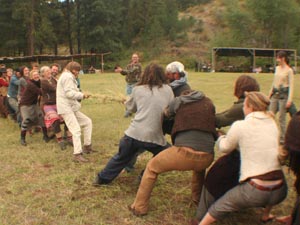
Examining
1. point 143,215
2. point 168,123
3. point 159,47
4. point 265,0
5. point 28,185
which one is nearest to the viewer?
point 143,215

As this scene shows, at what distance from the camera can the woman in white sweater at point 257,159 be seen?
3.35 m

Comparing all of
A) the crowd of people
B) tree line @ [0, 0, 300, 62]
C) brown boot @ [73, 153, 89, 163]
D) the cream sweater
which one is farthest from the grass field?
tree line @ [0, 0, 300, 62]

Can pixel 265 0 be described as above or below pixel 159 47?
above

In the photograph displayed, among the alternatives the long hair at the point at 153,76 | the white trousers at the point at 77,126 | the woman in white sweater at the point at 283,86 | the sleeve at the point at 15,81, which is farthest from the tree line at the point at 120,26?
the long hair at the point at 153,76

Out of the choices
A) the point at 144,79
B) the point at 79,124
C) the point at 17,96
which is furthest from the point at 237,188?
the point at 17,96

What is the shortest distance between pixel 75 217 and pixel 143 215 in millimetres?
771

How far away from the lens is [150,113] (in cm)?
439

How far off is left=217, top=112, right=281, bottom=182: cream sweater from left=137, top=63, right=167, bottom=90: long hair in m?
1.34

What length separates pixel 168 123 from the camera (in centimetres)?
455

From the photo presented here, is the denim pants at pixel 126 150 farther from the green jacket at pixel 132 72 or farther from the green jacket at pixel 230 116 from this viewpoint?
the green jacket at pixel 132 72

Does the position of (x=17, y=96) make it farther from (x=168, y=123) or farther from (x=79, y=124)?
(x=168, y=123)

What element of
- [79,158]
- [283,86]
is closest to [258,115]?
[79,158]

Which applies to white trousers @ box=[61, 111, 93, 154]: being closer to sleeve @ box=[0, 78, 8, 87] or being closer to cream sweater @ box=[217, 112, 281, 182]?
cream sweater @ box=[217, 112, 281, 182]

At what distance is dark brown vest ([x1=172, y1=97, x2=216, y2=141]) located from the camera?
389cm
